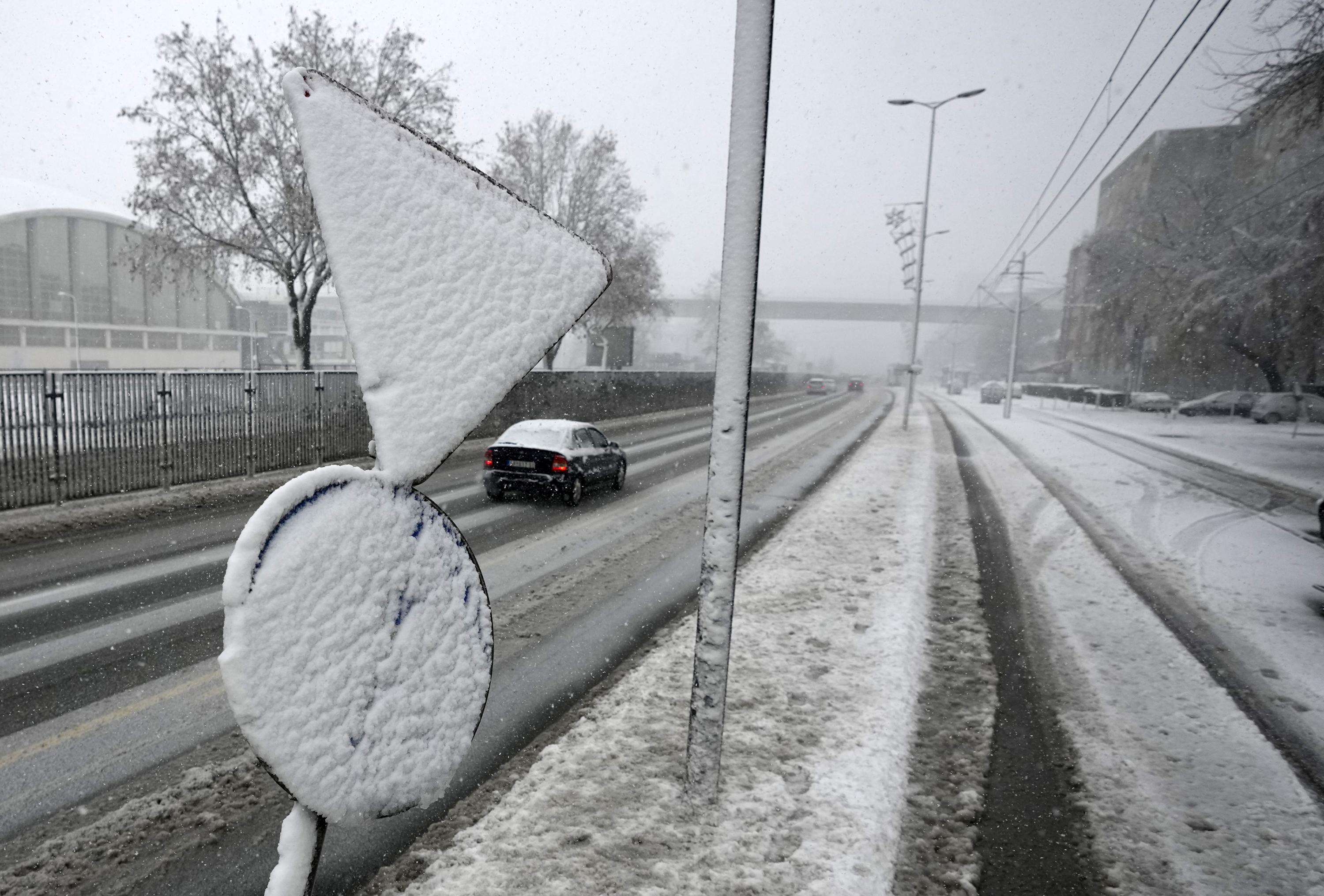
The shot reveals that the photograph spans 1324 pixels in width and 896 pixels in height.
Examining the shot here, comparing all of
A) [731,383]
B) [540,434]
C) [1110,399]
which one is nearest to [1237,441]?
[1110,399]

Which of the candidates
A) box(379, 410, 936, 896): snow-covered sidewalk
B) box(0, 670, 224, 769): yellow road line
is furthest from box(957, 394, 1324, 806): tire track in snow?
box(0, 670, 224, 769): yellow road line

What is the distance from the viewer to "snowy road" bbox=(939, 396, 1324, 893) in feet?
12.0

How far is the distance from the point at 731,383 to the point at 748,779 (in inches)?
84.9

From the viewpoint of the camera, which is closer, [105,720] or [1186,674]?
[105,720]

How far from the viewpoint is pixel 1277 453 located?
22734mm

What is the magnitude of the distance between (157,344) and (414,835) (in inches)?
2443

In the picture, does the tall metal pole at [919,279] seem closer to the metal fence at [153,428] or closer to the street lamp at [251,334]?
the metal fence at [153,428]

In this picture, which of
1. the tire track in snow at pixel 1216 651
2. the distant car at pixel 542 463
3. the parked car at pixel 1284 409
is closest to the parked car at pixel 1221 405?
the parked car at pixel 1284 409

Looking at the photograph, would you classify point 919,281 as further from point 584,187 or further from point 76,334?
point 76,334

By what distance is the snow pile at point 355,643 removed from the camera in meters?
1.04

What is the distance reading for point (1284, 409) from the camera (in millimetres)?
35188

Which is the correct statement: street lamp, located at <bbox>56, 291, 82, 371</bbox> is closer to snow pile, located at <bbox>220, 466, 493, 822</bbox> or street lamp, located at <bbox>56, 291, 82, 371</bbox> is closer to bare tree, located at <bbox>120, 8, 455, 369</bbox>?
bare tree, located at <bbox>120, 8, 455, 369</bbox>

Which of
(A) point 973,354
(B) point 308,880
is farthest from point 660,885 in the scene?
(A) point 973,354

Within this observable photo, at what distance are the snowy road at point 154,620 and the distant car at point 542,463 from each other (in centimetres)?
35
